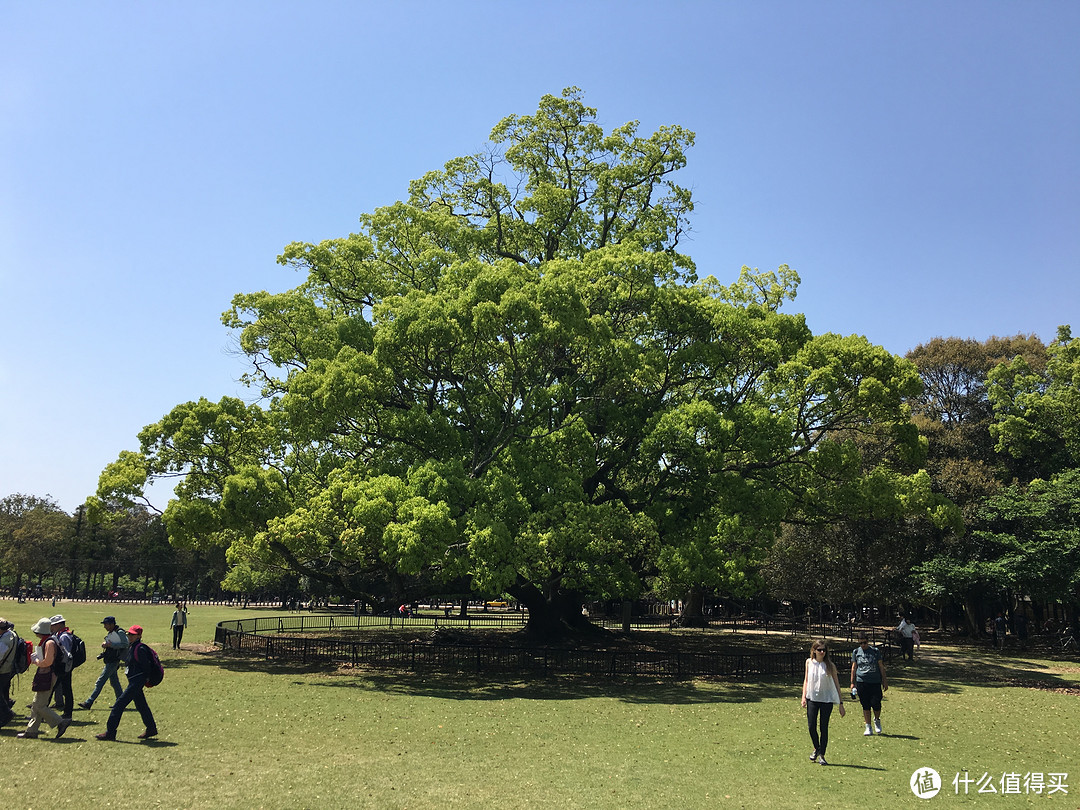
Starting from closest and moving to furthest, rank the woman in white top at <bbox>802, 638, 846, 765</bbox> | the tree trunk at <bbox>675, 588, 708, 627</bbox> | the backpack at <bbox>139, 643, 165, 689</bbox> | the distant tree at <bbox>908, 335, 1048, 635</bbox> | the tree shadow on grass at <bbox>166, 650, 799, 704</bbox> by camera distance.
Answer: the woman in white top at <bbox>802, 638, 846, 765</bbox> < the backpack at <bbox>139, 643, 165, 689</bbox> < the tree shadow on grass at <bbox>166, 650, 799, 704</bbox> < the distant tree at <bbox>908, 335, 1048, 635</bbox> < the tree trunk at <bbox>675, 588, 708, 627</bbox>

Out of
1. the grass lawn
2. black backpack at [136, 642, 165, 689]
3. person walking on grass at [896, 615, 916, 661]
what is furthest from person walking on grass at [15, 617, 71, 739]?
person walking on grass at [896, 615, 916, 661]

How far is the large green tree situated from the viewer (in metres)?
20.2

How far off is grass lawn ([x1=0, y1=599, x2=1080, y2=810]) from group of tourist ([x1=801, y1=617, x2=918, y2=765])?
0.38 metres

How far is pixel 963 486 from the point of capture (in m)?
34.7

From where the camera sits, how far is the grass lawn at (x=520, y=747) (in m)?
8.82

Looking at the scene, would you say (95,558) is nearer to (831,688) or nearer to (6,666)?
(6,666)

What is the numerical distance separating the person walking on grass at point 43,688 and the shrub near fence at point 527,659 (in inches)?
478

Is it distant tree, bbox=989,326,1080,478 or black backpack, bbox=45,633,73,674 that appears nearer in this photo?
black backpack, bbox=45,633,73,674

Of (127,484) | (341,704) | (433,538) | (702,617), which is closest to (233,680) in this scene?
(341,704)

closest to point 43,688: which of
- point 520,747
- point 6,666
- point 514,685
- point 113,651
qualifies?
point 6,666

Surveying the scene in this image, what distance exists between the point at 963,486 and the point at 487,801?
3316cm

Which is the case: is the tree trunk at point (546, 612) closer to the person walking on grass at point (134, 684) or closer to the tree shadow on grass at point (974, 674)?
the tree shadow on grass at point (974, 674)

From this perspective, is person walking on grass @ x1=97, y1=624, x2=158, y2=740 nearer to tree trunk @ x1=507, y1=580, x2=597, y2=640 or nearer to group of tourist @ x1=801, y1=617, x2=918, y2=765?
group of tourist @ x1=801, y1=617, x2=918, y2=765

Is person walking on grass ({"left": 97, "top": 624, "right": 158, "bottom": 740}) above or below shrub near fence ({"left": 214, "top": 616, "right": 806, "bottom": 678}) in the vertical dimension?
above
